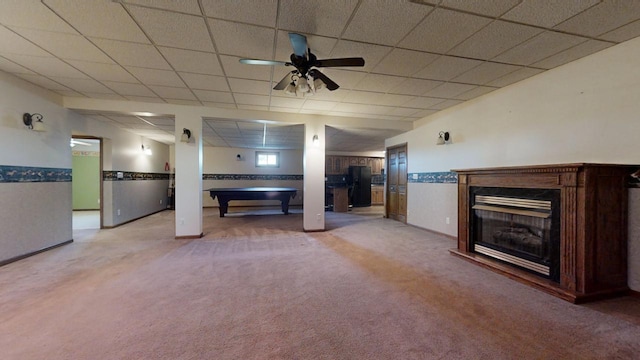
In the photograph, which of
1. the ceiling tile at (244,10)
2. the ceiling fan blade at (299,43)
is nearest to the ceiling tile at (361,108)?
the ceiling fan blade at (299,43)

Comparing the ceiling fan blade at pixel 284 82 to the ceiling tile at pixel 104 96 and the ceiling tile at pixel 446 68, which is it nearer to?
the ceiling tile at pixel 446 68

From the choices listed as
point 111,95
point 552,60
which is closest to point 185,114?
point 111,95

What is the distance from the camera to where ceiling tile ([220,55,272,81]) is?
2.71m

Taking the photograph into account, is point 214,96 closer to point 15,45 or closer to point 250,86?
point 250,86

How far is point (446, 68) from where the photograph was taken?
2.89 meters

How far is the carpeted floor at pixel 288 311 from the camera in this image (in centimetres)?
156

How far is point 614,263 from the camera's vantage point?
2295 millimetres

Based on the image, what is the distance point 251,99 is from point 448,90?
307 cm

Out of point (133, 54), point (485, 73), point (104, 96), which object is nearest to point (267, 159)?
point (104, 96)

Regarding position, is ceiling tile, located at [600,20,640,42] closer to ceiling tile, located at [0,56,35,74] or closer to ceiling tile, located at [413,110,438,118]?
ceiling tile, located at [413,110,438,118]

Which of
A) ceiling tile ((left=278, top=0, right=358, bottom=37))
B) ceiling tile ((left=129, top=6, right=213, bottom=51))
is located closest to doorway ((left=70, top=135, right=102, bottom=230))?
ceiling tile ((left=129, top=6, right=213, bottom=51))

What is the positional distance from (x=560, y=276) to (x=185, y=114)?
5.54 meters

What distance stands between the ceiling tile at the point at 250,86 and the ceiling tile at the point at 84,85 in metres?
1.87

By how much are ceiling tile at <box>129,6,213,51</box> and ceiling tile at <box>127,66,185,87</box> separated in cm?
76
